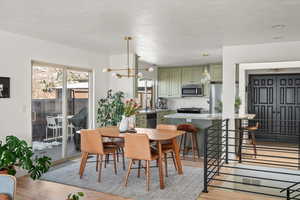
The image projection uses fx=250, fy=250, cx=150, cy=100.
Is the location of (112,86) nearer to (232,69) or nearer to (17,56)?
(17,56)

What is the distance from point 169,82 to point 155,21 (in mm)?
5263

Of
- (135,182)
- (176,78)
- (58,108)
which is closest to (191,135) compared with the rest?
(135,182)

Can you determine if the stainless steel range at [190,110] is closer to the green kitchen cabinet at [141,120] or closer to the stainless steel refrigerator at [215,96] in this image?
the stainless steel refrigerator at [215,96]

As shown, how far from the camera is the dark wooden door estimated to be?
681 cm

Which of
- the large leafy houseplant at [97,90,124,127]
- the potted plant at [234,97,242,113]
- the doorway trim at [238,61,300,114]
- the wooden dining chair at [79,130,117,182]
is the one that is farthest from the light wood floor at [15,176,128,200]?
the doorway trim at [238,61,300,114]

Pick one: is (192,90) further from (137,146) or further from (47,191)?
(47,191)

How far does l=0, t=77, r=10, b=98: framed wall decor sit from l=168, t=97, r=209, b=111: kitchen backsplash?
581cm

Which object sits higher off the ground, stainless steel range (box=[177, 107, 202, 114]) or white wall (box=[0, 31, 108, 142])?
white wall (box=[0, 31, 108, 142])

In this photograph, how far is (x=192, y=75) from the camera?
8.27 metres

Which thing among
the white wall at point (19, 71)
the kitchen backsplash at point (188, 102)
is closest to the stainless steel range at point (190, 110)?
the kitchen backsplash at point (188, 102)

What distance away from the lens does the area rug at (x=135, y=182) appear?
351 cm

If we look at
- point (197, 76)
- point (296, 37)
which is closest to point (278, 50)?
point (296, 37)

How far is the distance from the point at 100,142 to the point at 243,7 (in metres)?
2.80

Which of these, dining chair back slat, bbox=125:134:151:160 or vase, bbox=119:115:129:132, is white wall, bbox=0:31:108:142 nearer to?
vase, bbox=119:115:129:132
